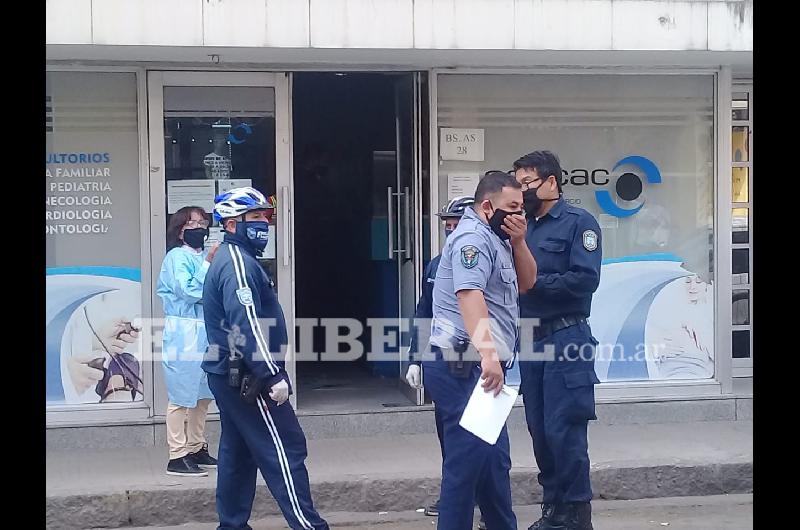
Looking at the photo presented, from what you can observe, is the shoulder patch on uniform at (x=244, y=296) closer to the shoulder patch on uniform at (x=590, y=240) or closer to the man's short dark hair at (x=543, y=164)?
the man's short dark hair at (x=543, y=164)

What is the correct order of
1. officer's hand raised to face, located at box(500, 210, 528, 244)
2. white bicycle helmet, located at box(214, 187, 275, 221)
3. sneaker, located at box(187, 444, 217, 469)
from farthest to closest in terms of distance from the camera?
sneaker, located at box(187, 444, 217, 469)
white bicycle helmet, located at box(214, 187, 275, 221)
officer's hand raised to face, located at box(500, 210, 528, 244)

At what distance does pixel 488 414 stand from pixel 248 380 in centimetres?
122

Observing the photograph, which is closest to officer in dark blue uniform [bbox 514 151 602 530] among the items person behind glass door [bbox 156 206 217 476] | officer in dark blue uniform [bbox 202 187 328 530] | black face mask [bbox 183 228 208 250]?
officer in dark blue uniform [bbox 202 187 328 530]

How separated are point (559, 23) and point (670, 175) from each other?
5.85 feet

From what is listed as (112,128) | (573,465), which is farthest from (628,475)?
(112,128)

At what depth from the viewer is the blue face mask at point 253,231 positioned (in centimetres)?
582

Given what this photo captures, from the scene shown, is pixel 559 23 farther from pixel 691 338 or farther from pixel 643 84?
pixel 691 338

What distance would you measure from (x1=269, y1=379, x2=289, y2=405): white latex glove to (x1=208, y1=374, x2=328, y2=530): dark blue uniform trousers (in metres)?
0.10

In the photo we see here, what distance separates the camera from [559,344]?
596cm

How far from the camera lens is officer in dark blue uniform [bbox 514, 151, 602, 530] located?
593 centimetres

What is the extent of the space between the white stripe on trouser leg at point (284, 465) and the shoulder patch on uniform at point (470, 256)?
1253 mm

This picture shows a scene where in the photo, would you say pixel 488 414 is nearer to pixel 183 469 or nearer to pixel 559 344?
pixel 559 344

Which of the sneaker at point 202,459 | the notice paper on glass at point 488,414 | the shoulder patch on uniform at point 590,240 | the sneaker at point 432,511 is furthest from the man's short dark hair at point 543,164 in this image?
the sneaker at point 202,459

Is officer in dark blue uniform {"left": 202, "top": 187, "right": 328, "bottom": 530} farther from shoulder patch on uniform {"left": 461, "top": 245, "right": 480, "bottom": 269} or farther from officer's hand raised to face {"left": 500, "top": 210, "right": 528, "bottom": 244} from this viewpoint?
officer's hand raised to face {"left": 500, "top": 210, "right": 528, "bottom": 244}
